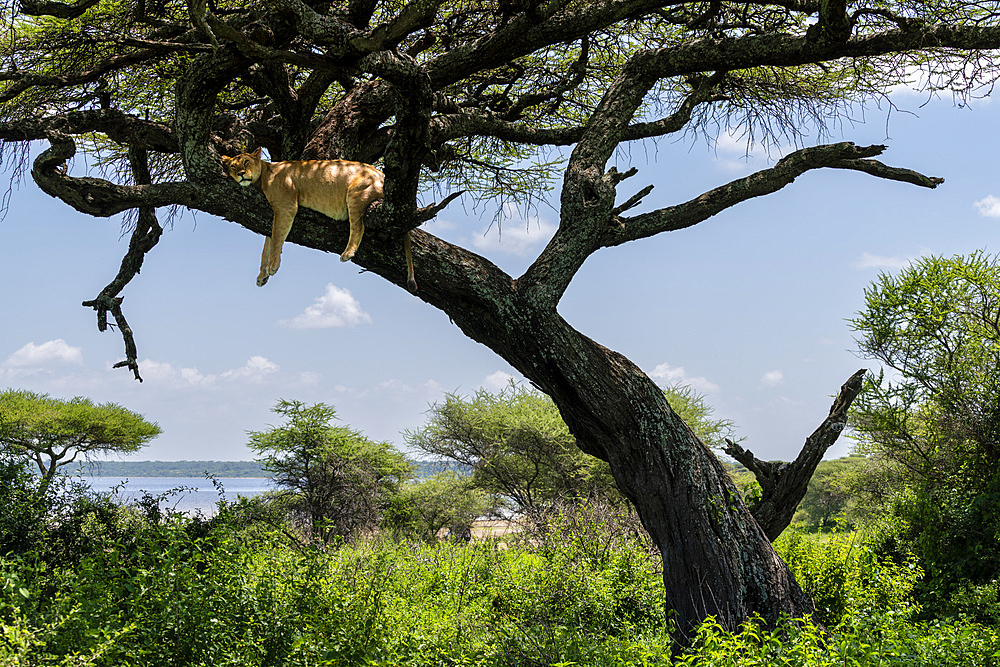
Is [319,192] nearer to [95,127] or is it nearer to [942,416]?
[95,127]

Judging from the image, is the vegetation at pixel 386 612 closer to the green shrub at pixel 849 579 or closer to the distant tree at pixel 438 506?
the green shrub at pixel 849 579

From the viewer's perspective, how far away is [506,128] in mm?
6340

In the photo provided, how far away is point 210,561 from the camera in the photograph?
16.6 feet

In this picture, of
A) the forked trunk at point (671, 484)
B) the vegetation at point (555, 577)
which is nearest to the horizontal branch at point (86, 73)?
the vegetation at point (555, 577)

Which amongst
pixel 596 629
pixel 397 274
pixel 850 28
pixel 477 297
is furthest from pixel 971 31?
pixel 596 629

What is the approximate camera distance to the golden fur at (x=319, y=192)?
4.88 metres

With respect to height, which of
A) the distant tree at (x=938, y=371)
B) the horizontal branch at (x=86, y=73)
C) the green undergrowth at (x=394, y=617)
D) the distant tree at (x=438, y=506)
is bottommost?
the green undergrowth at (x=394, y=617)

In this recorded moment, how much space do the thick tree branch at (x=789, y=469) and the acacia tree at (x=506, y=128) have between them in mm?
32

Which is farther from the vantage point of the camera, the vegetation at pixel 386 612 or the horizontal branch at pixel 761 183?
the horizontal branch at pixel 761 183

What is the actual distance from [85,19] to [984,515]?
9596 millimetres

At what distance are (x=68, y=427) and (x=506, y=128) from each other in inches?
576

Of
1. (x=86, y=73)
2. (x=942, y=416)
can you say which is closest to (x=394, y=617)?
(x=86, y=73)

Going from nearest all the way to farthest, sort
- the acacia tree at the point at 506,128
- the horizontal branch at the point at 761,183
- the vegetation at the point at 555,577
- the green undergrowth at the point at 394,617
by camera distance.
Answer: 1. the green undergrowth at the point at 394,617
2. the vegetation at the point at 555,577
3. the acacia tree at the point at 506,128
4. the horizontal branch at the point at 761,183

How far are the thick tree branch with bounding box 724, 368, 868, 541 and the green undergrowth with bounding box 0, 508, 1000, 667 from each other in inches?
33.1
